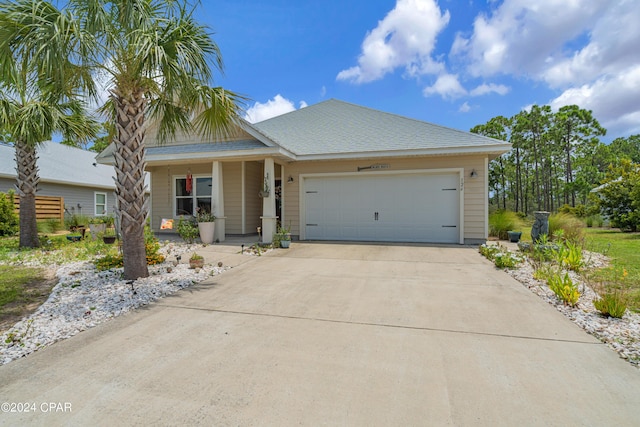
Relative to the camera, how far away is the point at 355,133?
11.6 metres

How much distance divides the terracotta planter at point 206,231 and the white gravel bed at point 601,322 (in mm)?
8514

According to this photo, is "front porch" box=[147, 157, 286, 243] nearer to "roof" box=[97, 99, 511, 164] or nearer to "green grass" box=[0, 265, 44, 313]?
"roof" box=[97, 99, 511, 164]

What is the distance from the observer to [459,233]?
32.3 feet

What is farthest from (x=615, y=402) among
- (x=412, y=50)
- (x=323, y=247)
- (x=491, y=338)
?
(x=412, y=50)

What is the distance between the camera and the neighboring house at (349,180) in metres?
9.68

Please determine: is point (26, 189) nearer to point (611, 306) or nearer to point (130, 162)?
point (130, 162)

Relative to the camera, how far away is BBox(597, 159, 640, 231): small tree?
1287 cm

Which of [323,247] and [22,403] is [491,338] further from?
[323,247]

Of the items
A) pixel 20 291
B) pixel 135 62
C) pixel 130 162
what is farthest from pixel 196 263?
pixel 135 62

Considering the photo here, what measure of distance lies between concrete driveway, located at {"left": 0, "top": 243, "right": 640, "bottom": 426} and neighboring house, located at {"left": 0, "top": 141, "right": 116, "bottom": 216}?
1552 cm

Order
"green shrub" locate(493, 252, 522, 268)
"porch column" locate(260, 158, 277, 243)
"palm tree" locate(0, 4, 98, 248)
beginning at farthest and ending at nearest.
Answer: "porch column" locate(260, 158, 277, 243)
"green shrub" locate(493, 252, 522, 268)
"palm tree" locate(0, 4, 98, 248)

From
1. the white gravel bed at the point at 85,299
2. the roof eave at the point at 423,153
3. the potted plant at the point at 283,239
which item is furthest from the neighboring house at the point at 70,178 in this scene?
the roof eave at the point at 423,153

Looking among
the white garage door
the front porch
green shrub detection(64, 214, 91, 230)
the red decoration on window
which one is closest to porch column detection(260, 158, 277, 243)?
the front porch

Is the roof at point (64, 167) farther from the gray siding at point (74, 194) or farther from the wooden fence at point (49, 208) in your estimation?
the wooden fence at point (49, 208)
